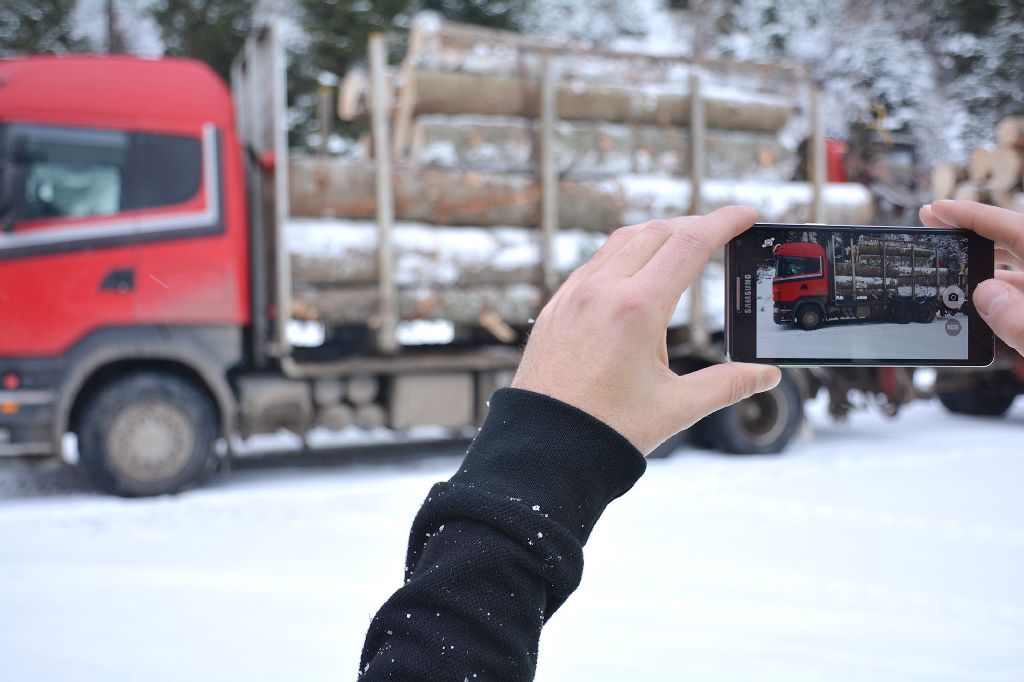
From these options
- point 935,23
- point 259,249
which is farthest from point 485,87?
point 935,23

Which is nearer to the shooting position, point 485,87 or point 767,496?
point 767,496

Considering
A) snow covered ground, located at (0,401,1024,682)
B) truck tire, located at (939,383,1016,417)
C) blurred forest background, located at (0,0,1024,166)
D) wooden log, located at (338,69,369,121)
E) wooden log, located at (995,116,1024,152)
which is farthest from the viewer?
blurred forest background, located at (0,0,1024,166)

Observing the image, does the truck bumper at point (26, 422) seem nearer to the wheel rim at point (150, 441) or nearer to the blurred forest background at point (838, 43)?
the wheel rim at point (150, 441)

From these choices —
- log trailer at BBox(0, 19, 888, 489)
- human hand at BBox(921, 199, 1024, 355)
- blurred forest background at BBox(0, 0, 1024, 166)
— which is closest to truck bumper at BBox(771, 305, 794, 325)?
human hand at BBox(921, 199, 1024, 355)

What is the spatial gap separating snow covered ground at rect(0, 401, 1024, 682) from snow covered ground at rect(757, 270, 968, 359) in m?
1.56

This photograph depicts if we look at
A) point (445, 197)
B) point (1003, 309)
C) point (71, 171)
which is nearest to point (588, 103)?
point (445, 197)

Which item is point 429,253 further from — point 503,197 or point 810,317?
point 810,317

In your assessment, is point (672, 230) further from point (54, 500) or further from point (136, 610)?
point (54, 500)

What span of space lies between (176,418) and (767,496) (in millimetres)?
3713

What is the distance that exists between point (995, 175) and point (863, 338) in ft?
26.0

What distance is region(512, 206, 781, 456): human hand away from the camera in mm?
1115

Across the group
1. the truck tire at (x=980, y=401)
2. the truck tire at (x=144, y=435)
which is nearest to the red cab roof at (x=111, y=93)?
the truck tire at (x=144, y=435)

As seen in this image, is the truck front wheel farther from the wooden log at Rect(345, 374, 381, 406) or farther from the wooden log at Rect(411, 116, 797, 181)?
the wooden log at Rect(345, 374, 381, 406)

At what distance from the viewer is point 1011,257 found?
62.2 inches
